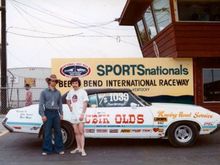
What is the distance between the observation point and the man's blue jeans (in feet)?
30.5

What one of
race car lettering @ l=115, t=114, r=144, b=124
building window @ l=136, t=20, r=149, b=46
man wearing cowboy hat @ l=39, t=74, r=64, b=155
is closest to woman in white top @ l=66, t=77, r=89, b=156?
man wearing cowboy hat @ l=39, t=74, r=64, b=155

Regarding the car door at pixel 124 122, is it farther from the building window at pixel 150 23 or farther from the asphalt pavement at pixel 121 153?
the building window at pixel 150 23

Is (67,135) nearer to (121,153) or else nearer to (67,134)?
(67,134)

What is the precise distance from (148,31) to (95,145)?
32.5 ft

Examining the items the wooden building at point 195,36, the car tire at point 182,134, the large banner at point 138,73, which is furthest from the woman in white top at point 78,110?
the wooden building at point 195,36

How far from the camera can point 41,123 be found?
32.1 ft

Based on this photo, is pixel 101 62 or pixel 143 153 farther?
pixel 101 62

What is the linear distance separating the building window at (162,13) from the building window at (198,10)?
0.50 meters

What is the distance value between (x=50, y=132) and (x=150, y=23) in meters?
10.4

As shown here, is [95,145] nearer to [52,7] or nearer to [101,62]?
[101,62]

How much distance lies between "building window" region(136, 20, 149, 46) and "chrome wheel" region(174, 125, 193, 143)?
10.2 m

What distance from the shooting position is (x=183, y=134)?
10047 mm

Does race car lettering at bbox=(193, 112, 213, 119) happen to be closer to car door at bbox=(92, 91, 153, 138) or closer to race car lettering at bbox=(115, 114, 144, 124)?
car door at bbox=(92, 91, 153, 138)

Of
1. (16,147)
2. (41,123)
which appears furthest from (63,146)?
(16,147)
